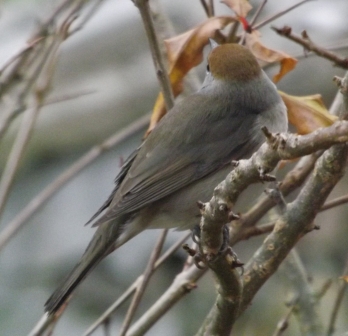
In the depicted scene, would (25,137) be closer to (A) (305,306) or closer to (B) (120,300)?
(B) (120,300)

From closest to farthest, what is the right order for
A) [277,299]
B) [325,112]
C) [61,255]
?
[325,112] → [277,299] → [61,255]

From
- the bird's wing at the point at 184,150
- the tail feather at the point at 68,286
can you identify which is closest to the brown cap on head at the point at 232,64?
the bird's wing at the point at 184,150

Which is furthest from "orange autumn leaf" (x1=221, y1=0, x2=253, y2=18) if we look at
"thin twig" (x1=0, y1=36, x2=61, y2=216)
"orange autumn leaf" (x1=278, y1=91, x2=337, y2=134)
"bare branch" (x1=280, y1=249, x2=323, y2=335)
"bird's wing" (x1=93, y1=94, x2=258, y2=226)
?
"bare branch" (x1=280, y1=249, x2=323, y2=335)

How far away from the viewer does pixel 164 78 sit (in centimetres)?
288

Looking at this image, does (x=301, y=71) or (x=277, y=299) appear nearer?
→ (x=277, y=299)

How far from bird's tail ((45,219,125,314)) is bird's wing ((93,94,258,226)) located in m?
0.14

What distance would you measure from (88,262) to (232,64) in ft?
3.66

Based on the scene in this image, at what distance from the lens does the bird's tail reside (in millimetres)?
2880

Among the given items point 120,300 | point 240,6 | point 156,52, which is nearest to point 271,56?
point 240,6

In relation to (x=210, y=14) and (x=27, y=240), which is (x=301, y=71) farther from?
(x=210, y=14)

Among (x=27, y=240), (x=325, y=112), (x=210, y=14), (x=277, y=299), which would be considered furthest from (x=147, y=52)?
(x=325, y=112)

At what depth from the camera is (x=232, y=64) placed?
3422 millimetres

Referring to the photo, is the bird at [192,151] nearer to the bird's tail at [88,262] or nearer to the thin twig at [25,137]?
the bird's tail at [88,262]

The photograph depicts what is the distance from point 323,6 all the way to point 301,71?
0.69 metres
